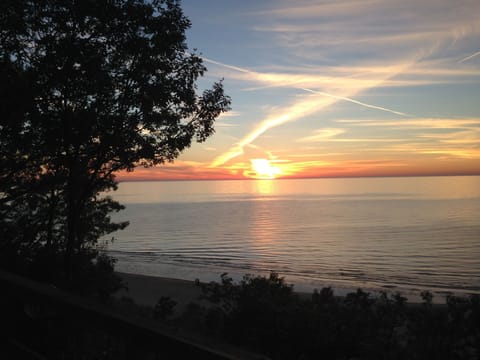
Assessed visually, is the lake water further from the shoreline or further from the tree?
the tree

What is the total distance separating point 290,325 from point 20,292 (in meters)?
5.98

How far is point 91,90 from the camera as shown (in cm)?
Answer: 1062

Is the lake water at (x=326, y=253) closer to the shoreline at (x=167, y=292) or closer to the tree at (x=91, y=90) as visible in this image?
the shoreline at (x=167, y=292)

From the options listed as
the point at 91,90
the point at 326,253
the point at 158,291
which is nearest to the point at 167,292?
the point at 158,291

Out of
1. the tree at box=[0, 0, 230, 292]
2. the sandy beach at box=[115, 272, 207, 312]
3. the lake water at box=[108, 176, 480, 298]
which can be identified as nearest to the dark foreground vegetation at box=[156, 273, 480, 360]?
the tree at box=[0, 0, 230, 292]

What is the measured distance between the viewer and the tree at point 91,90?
10.3m

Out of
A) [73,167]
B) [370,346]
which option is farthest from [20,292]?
[73,167]

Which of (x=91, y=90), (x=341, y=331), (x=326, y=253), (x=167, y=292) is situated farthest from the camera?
(x=326, y=253)

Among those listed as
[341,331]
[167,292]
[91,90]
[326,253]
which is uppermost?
[91,90]

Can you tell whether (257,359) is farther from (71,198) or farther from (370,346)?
(71,198)

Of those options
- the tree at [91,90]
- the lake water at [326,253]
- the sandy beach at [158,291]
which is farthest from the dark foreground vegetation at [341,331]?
the lake water at [326,253]

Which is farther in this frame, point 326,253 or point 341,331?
point 326,253

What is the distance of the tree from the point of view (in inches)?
405

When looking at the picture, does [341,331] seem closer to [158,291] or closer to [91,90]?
[91,90]
